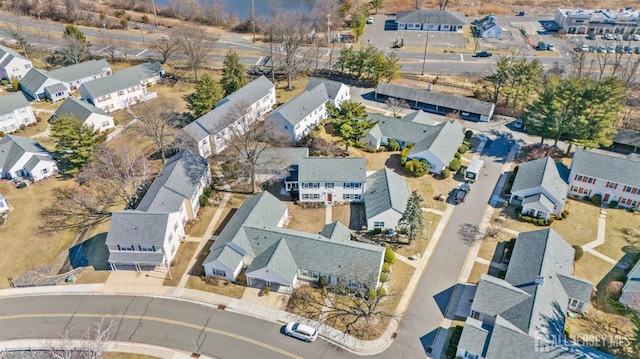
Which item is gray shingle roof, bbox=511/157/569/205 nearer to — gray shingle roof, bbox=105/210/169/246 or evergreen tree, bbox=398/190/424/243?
evergreen tree, bbox=398/190/424/243

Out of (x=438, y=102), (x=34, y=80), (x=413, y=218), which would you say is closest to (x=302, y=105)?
(x=438, y=102)

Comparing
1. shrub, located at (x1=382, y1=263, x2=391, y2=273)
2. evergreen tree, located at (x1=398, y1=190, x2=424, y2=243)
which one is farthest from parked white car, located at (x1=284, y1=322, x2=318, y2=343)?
evergreen tree, located at (x1=398, y1=190, x2=424, y2=243)

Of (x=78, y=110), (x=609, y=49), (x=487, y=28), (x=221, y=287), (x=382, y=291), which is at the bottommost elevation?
(x=221, y=287)

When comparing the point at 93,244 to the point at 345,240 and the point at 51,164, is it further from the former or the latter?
the point at 345,240

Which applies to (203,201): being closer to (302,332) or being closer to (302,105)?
(302,332)

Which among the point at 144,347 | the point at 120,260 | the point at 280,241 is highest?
the point at 280,241

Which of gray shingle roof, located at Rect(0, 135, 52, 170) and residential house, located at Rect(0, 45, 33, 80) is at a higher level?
residential house, located at Rect(0, 45, 33, 80)

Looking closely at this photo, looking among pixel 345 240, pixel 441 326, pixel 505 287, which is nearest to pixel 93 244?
pixel 345 240
